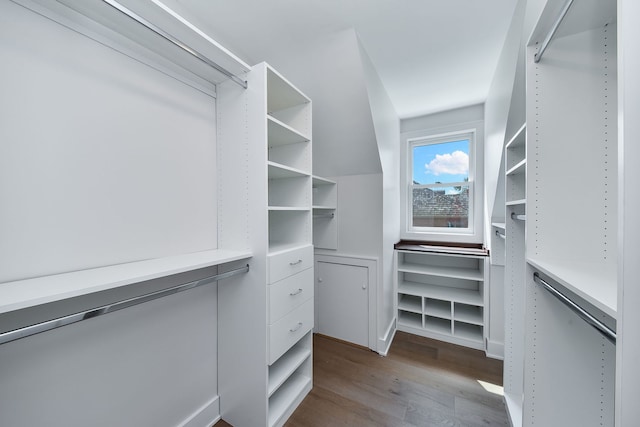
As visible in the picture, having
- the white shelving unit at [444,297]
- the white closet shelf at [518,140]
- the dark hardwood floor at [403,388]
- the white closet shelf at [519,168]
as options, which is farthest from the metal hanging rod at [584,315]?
the white shelving unit at [444,297]

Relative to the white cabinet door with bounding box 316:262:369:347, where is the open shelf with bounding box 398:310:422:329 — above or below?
below

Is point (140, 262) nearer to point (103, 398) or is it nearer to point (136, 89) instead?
point (103, 398)

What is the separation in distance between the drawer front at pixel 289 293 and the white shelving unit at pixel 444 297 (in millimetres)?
1381

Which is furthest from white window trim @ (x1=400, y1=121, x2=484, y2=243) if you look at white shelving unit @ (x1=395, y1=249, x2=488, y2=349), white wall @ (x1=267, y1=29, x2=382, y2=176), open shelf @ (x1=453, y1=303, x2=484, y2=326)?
white wall @ (x1=267, y1=29, x2=382, y2=176)

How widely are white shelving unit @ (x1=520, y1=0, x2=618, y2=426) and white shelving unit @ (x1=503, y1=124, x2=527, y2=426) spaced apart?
1.90 feet

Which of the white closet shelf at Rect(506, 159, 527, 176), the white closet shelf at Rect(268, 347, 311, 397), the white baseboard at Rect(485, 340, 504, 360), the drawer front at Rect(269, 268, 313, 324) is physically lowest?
the white baseboard at Rect(485, 340, 504, 360)

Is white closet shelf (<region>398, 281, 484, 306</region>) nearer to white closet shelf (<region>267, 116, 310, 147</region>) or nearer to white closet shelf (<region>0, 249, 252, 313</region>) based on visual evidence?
white closet shelf (<region>267, 116, 310, 147</region>)

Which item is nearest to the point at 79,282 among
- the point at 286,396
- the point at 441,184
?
the point at 286,396

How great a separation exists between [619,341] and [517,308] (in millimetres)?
1332

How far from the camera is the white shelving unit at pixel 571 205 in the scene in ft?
2.76

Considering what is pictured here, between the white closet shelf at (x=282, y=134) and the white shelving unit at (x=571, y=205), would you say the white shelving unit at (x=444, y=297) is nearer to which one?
the white shelving unit at (x=571, y=205)

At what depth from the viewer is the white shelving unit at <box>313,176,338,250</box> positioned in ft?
8.24

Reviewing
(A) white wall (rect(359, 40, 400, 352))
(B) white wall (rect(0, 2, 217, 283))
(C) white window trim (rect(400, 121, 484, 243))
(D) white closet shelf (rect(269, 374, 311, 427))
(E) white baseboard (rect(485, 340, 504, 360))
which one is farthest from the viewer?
(C) white window trim (rect(400, 121, 484, 243))

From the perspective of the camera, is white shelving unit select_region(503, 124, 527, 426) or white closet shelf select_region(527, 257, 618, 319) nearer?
white closet shelf select_region(527, 257, 618, 319)
